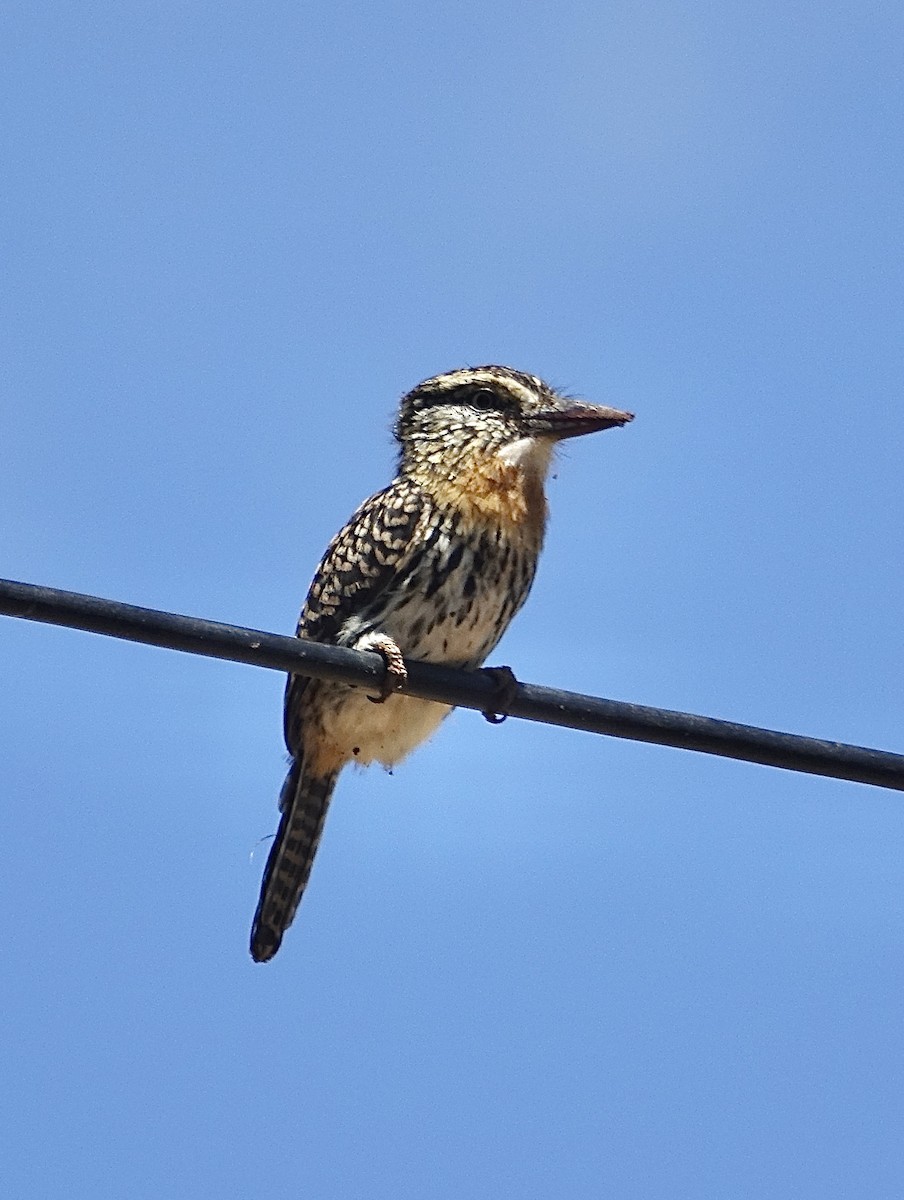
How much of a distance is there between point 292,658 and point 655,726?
929 mm

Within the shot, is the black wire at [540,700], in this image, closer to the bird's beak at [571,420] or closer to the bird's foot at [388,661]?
the bird's foot at [388,661]

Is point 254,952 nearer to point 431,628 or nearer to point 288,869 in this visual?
point 288,869

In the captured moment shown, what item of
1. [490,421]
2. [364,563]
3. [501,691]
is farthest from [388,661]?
[490,421]

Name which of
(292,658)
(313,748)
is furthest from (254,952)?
(292,658)

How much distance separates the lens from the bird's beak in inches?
260

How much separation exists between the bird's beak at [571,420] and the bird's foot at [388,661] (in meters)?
1.13

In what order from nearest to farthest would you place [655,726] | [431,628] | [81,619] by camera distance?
[81,619]
[655,726]
[431,628]

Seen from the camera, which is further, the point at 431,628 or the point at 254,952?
the point at 254,952

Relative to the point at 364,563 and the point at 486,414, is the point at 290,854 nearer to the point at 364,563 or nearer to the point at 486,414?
the point at 364,563

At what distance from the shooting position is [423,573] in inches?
250

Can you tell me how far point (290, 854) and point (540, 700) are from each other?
8.74 ft

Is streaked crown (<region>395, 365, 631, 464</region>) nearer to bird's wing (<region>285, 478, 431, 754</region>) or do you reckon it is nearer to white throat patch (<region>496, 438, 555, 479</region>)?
white throat patch (<region>496, 438, 555, 479</region>)

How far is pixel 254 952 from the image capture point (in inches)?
265

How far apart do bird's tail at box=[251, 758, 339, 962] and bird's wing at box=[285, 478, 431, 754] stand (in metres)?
0.30
